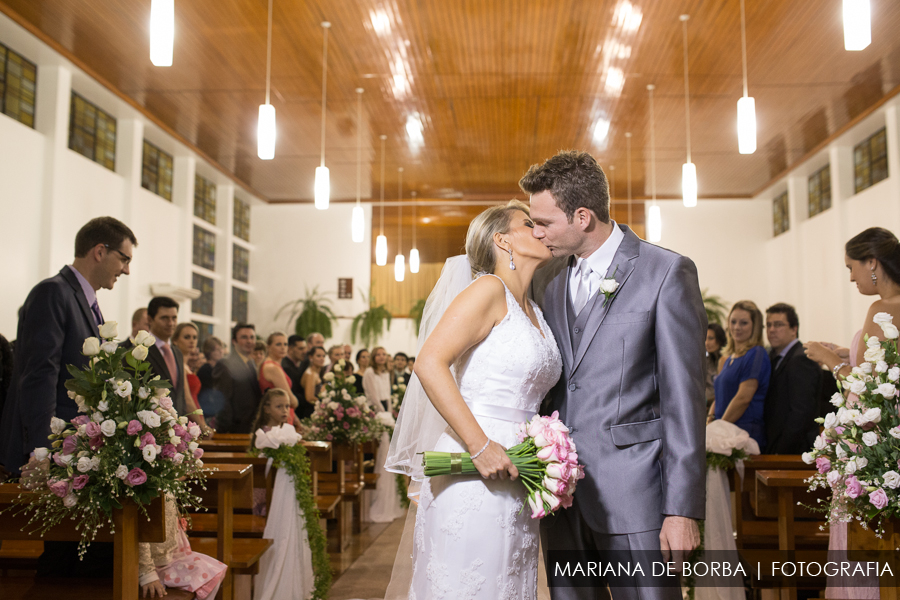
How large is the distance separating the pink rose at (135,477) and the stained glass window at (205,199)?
1129 cm

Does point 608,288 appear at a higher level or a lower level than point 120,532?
higher

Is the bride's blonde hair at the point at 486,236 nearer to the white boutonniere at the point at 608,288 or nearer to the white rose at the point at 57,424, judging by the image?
the white boutonniere at the point at 608,288

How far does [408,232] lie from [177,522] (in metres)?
12.9

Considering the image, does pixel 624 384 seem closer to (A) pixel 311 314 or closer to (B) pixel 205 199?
(B) pixel 205 199

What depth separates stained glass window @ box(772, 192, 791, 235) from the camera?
14273 millimetres

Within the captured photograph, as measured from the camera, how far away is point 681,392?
2.10 meters

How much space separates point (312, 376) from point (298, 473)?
162 inches

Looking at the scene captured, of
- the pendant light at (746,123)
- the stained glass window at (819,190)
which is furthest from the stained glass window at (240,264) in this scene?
the stained glass window at (819,190)

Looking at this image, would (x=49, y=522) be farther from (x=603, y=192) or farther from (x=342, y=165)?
(x=342, y=165)

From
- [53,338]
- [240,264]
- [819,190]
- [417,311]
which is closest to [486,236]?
[53,338]

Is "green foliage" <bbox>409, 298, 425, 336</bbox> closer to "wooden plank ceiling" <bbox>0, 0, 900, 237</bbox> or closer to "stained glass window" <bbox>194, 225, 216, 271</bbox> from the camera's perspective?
"wooden plank ceiling" <bbox>0, 0, 900, 237</bbox>

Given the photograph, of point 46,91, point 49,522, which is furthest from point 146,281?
point 49,522

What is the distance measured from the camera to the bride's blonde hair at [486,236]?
8.35 ft

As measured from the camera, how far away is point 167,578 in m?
3.04
